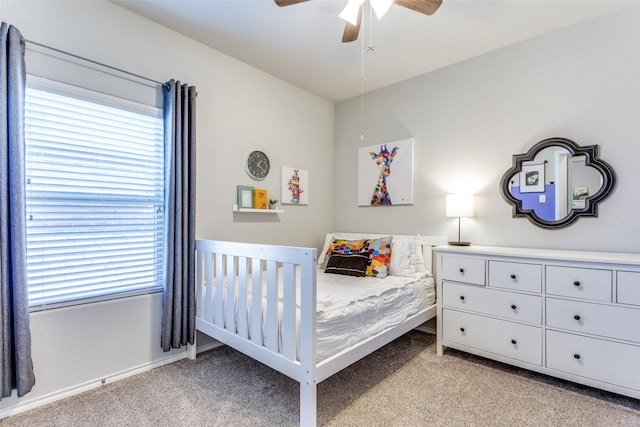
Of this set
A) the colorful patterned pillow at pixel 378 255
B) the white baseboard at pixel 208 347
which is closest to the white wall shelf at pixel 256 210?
the colorful patterned pillow at pixel 378 255

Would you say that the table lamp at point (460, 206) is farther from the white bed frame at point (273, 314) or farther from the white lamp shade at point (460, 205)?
the white bed frame at point (273, 314)

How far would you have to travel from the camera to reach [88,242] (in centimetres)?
194

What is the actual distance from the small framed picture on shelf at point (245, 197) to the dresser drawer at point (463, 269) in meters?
1.71

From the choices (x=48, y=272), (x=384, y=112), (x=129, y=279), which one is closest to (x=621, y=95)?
(x=384, y=112)

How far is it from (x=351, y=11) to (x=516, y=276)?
6.46 feet

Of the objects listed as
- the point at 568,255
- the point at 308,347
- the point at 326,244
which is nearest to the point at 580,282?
the point at 568,255

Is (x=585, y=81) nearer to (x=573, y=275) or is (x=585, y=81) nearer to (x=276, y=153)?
(x=573, y=275)

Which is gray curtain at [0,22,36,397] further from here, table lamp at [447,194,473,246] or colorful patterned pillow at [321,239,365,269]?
table lamp at [447,194,473,246]

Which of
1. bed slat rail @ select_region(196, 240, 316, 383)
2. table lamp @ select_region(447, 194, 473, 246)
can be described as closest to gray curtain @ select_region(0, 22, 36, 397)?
bed slat rail @ select_region(196, 240, 316, 383)

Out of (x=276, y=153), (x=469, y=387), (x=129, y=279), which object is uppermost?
(x=276, y=153)

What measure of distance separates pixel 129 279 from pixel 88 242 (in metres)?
0.35

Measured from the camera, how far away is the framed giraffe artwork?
3139mm

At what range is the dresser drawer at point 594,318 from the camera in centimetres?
175

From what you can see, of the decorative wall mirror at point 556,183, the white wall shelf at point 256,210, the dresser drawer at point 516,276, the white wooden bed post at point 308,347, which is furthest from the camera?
→ the white wall shelf at point 256,210
